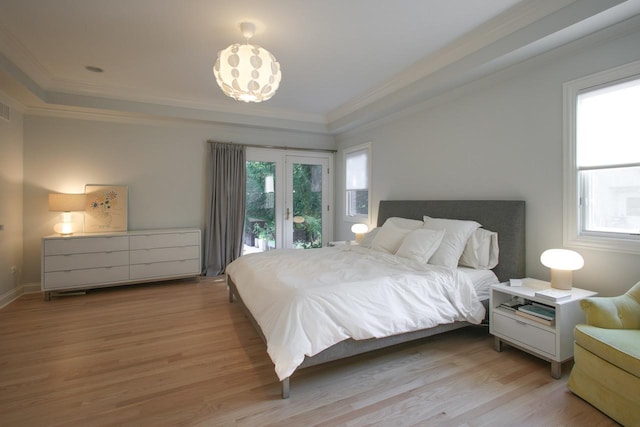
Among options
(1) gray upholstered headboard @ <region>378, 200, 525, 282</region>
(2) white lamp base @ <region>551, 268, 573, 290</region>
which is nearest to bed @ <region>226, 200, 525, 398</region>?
(1) gray upholstered headboard @ <region>378, 200, 525, 282</region>

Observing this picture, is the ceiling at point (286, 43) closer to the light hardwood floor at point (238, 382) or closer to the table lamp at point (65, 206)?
the table lamp at point (65, 206)

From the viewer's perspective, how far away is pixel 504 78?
9.81 ft

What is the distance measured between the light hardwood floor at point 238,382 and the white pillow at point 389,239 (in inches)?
40.3

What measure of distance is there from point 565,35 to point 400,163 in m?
2.26

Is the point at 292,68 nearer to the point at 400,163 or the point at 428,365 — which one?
the point at 400,163

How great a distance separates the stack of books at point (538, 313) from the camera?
7.18 ft

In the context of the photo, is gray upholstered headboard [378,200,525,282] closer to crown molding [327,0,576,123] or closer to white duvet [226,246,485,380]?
white duvet [226,246,485,380]

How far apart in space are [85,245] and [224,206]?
6.15ft

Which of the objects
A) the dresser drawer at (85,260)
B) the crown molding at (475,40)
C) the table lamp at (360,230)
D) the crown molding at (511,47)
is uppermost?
the crown molding at (475,40)

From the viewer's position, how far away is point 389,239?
3502mm

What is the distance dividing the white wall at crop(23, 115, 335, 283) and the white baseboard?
0.25 feet

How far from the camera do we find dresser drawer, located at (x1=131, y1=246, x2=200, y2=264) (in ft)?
13.9

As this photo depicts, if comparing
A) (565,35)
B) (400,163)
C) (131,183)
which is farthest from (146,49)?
(565,35)

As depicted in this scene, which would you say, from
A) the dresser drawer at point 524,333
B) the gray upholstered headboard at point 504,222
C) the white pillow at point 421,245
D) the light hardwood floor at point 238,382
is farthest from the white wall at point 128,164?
the dresser drawer at point 524,333
